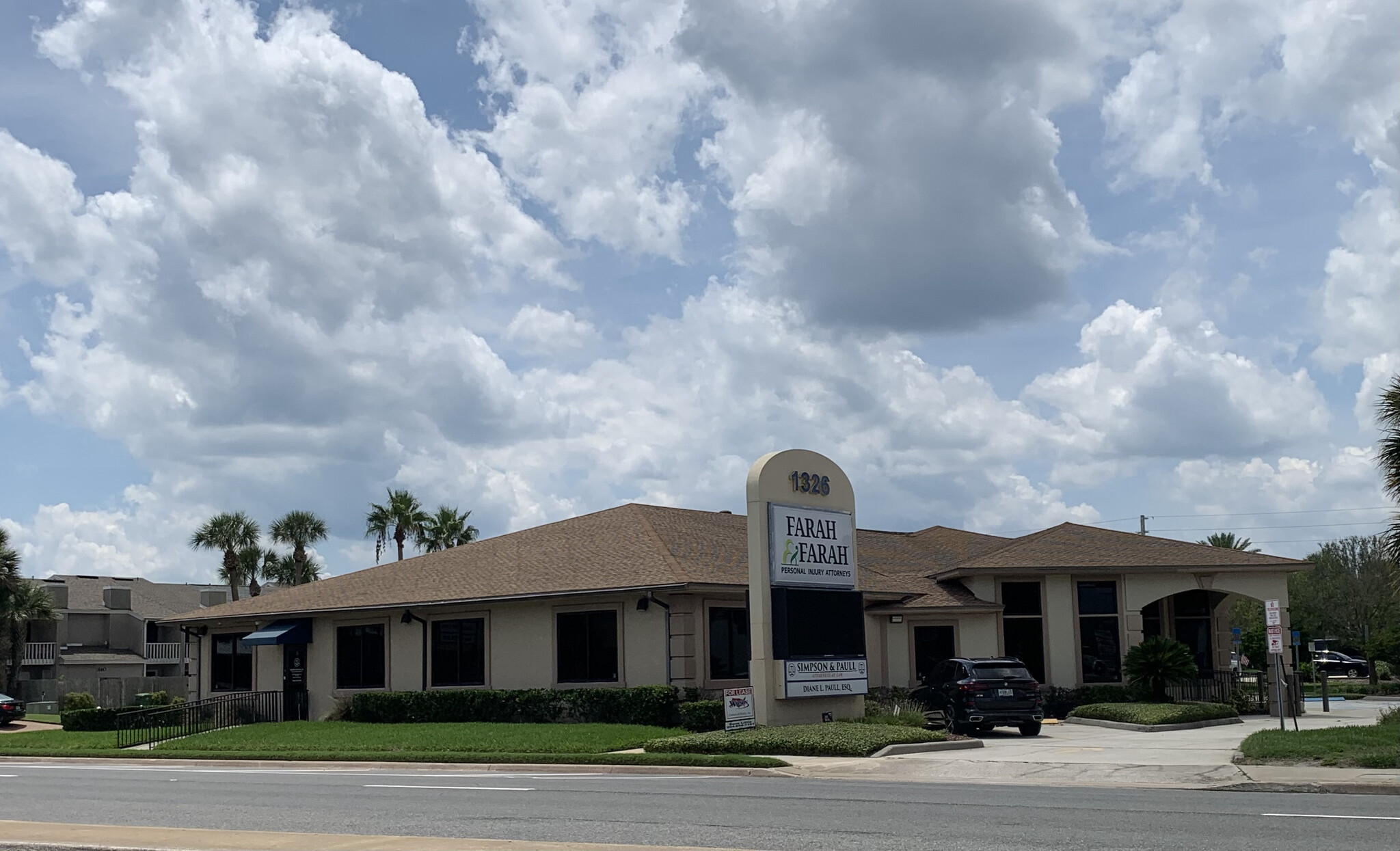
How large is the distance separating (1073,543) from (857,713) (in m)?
10.7

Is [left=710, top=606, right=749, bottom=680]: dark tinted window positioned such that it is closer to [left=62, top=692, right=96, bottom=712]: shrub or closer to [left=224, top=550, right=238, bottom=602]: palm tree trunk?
[left=62, top=692, right=96, bottom=712]: shrub

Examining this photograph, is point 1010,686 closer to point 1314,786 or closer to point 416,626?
point 1314,786

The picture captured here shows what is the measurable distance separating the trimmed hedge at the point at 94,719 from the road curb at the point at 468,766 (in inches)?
318

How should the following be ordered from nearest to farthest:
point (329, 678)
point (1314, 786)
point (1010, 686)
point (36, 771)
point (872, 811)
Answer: point (872, 811)
point (1314, 786)
point (36, 771)
point (1010, 686)
point (329, 678)

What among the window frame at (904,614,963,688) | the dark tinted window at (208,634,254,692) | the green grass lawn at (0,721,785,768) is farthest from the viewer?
the dark tinted window at (208,634,254,692)

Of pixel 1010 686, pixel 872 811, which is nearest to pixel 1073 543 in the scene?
pixel 1010 686

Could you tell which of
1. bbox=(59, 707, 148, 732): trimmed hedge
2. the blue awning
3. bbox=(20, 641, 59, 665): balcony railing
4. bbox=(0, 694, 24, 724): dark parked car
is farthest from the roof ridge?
bbox=(20, 641, 59, 665): balcony railing

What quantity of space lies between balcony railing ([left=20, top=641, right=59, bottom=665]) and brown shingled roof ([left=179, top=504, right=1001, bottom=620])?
95.7 feet

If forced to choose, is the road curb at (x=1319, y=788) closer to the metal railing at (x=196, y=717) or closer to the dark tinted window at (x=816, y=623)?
the dark tinted window at (x=816, y=623)

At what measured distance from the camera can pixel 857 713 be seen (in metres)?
28.4

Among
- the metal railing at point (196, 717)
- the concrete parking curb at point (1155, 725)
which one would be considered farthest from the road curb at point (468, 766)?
the concrete parking curb at point (1155, 725)

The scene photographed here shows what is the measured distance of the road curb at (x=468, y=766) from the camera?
20.8 meters

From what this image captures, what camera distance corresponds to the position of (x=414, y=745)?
84.4 ft

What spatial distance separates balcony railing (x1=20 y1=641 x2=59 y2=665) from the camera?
6269 centimetres
